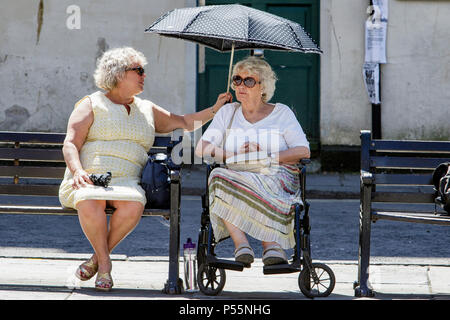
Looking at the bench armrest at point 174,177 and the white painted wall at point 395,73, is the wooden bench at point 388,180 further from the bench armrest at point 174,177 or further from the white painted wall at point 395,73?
the white painted wall at point 395,73

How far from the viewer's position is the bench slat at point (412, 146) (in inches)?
225

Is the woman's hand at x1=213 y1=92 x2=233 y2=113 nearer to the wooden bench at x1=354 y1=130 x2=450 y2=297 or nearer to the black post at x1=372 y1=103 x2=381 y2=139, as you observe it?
the wooden bench at x1=354 y1=130 x2=450 y2=297

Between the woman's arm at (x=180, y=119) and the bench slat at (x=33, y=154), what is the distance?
70 centimetres

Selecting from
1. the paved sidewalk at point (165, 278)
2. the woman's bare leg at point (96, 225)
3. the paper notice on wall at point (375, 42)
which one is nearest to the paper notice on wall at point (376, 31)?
the paper notice on wall at point (375, 42)

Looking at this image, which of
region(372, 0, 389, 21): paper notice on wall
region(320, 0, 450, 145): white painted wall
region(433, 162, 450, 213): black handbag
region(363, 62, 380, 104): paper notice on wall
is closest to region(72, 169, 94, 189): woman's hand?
region(433, 162, 450, 213): black handbag

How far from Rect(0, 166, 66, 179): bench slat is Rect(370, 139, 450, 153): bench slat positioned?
213 centimetres

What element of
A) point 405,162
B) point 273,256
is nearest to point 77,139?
point 273,256

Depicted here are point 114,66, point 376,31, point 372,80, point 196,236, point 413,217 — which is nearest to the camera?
point 413,217

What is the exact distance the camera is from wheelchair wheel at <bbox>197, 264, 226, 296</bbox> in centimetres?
520

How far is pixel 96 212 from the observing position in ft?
17.2

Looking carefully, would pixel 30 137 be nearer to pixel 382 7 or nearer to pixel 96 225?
pixel 96 225

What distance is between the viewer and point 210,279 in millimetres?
5270

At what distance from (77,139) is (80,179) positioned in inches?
13.1

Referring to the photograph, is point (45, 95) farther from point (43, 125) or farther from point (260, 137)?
point (260, 137)
